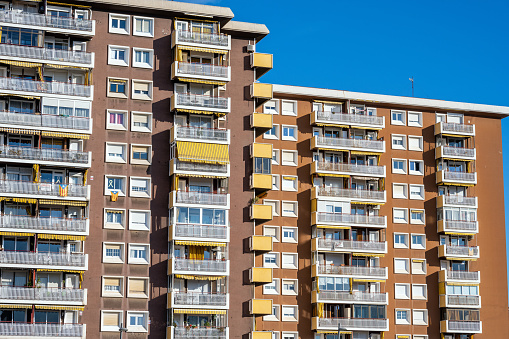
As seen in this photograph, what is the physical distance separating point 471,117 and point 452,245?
13714 mm

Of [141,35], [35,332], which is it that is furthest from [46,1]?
[35,332]

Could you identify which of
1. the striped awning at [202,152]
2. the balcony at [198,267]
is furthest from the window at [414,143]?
the balcony at [198,267]

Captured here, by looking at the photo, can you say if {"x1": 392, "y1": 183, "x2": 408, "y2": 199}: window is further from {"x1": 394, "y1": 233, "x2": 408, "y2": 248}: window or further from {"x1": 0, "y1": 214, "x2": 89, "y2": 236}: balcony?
{"x1": 0, "y1": 214, "x2": 89, "y2": 236}: balcony

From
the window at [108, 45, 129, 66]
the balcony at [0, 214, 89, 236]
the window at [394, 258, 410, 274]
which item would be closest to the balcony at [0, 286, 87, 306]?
the balcony at [0, 214, 89, 236]

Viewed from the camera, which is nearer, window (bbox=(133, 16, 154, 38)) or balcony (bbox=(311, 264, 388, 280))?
window (bbox=(133, 16, 154, 38))

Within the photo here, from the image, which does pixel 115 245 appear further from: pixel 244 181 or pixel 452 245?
pixel 452 245

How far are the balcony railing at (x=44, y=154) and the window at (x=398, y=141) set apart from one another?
33484 mm

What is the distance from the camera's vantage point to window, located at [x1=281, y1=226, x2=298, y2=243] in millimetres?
96500

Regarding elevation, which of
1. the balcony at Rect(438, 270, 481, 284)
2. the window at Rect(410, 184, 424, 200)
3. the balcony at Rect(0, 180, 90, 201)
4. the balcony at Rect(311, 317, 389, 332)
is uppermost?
the window at Rect(410, 184, 424, 200)

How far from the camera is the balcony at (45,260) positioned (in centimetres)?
7850

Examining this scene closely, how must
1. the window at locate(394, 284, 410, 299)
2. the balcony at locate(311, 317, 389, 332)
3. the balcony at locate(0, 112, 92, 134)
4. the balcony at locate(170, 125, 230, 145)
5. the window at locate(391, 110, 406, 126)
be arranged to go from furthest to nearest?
1. the window at locate(391, 110, 406, 126)
2. the window at locate(394, 284, 410, 299)
3. the balcony at locate(311, 317, 389, 332)
4. the balcony at locate(170, 125, 230, 145)
5. the balcony at locate(0, 112, 92, 134)

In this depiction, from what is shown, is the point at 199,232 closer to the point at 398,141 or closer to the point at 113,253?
the point at 113,253

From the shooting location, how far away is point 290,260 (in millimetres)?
96188

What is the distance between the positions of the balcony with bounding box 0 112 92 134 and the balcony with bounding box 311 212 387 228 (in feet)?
80.1
